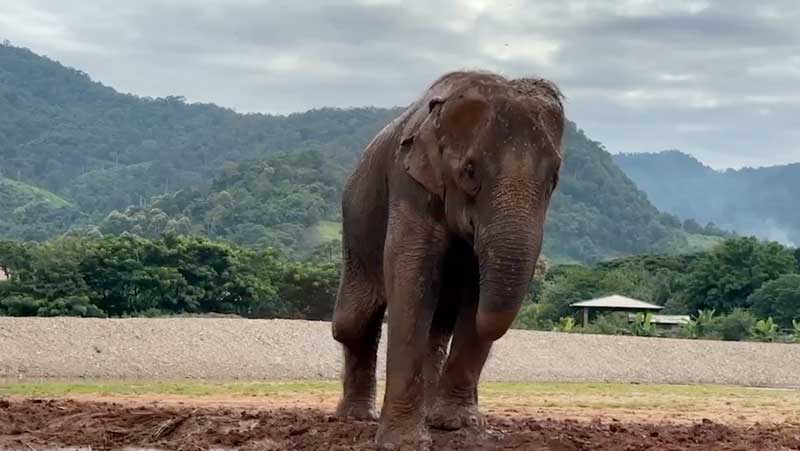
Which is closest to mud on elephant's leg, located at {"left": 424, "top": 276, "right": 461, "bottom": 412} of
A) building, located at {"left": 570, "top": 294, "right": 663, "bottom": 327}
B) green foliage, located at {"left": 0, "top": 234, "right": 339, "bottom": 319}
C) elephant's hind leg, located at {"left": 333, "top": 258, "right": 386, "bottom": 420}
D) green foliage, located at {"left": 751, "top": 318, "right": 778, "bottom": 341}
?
elephant's hind leg, located at {"left": 333, "top": 258, "right": 386, "bottom": 420}

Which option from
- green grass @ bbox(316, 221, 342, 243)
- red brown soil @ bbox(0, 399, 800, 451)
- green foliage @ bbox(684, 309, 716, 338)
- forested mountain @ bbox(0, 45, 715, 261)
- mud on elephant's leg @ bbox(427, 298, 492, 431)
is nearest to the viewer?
red brown soil @ bbox(0, 399, 800, 451)

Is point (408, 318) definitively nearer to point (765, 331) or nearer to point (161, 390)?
point (161, 390)

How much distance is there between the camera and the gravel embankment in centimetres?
3569

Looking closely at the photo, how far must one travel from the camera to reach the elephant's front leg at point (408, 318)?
9672 mm

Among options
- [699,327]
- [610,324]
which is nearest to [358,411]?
→ [699,327]

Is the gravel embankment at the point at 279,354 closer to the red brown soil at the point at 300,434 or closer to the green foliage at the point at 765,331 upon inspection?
the green foliage at the point at 765,331

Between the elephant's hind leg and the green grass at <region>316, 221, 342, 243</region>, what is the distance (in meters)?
97.6

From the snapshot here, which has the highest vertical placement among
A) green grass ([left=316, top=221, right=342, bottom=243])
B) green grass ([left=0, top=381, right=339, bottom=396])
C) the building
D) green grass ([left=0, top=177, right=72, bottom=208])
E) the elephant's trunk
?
green grass ([left=0, top=177, right=72, bottom=208])

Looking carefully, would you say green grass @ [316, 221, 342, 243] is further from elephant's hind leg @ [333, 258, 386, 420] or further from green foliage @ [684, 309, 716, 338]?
elephant's hind leg @ [333, 258, 386, 420]

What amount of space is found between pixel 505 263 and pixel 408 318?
148 cm

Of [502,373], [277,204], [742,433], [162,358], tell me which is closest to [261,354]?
[162,358]

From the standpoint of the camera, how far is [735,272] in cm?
6625

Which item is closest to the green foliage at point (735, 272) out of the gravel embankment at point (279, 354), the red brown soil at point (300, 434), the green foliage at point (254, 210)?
Result: the gravel embankment at point (279, 354)

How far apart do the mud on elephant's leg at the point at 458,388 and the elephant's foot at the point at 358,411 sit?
1.26 meters
